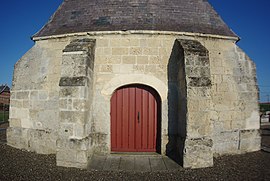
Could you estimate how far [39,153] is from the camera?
551 cm

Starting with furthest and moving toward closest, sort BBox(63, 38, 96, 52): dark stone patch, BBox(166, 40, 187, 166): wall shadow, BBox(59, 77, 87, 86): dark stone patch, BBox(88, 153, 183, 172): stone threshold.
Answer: BBox(166, 40, 187, 166): wall shadow
BBox(63, 38, 96, 52): dark stone patch
BBox(59, 77, 87, 86): dark stone patch
BBox(88, 153, 183, 172): stone threshold

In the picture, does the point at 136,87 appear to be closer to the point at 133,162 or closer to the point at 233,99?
the point at 133,162

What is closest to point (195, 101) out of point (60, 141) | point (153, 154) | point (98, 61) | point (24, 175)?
point (153, 154)

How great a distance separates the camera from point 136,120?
5383 millimetres

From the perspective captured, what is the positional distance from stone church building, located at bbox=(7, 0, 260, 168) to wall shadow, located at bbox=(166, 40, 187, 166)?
0.10 ft

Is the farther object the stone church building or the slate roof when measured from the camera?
the slate roof

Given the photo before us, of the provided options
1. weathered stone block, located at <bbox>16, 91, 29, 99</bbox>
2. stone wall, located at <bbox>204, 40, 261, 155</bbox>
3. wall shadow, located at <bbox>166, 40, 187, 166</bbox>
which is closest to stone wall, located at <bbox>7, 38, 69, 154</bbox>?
weathered stone block, located at <bbox>16, 91, 29, 99</bbox>

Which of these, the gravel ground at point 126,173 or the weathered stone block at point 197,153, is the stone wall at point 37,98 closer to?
the gravel ground at point 126,173

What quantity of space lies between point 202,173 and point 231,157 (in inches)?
70.1

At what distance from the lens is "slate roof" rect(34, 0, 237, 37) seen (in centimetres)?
548

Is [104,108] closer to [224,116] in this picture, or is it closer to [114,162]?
[114,162]

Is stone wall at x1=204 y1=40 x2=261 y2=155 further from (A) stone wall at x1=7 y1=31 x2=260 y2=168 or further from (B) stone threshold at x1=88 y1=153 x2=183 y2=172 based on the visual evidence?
(B) stone threshold at x1=88 y1=153 x2=183 y2=172

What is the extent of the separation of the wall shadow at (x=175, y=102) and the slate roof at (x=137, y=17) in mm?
937

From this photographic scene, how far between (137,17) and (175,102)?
2.93m
